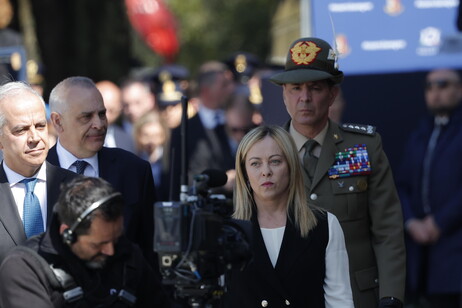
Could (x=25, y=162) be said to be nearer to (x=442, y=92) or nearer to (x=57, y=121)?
(x=57, y=121)

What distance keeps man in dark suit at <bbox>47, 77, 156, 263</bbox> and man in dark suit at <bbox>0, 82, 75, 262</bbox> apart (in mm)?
404

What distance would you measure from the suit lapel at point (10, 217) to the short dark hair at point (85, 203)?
113 cm

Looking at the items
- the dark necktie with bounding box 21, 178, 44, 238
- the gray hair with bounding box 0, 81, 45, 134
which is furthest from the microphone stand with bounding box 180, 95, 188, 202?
the gray hair with bounding box 0, 81, 45, 134

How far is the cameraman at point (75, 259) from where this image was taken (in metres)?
4.69

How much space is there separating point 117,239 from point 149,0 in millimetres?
28410

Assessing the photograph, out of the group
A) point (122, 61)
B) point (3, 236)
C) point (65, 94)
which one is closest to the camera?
point (3, 236)

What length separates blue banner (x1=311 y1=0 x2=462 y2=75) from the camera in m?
10.0

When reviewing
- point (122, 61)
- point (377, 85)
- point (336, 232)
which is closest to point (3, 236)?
point (336, 232)

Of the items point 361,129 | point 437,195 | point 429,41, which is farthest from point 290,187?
point 429,41

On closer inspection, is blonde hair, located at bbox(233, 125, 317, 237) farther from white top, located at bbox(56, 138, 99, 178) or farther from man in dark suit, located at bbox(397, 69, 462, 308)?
man in dark suit, located at bbox(397, 69, 462, 308)

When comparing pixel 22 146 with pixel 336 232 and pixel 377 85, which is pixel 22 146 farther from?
pixel 377 85

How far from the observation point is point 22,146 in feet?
→ 20.2

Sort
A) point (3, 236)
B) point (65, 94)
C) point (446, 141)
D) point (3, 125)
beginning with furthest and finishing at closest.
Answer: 1. point (446, 141)
2. point (65, 94)
3. point (3, 125)
4. point (3, 236)

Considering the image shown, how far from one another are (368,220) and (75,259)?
7.77 feet
